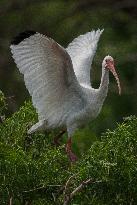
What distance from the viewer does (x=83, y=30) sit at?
12.1 m

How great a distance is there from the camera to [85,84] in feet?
26.9

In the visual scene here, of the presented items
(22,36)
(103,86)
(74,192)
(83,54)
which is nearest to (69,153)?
(103,86)

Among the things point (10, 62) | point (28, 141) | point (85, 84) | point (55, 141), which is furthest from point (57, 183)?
point (10, 62)

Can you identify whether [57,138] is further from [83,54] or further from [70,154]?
[83,54]

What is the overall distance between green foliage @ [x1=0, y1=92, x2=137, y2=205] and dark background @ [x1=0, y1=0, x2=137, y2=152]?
547cm

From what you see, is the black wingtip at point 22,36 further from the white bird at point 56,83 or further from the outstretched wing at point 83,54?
the outstretched wing at point 83,54

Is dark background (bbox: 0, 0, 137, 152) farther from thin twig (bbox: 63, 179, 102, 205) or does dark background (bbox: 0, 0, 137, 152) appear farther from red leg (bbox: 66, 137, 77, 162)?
thin twig (bbox: 63, 179, 102, 205)

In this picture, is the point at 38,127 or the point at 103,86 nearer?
the point at 38,127

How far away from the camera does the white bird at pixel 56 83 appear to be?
7043mm

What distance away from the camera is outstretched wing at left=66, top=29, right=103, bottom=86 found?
326 inches

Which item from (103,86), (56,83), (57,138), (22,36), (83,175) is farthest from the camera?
(103,86)

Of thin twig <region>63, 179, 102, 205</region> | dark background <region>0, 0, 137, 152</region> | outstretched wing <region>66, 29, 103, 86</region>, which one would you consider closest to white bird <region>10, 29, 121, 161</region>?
outstretched wing <region>66, 29, 103, 86</region>

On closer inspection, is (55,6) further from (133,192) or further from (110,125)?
(133,192)

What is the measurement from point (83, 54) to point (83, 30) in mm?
3510
